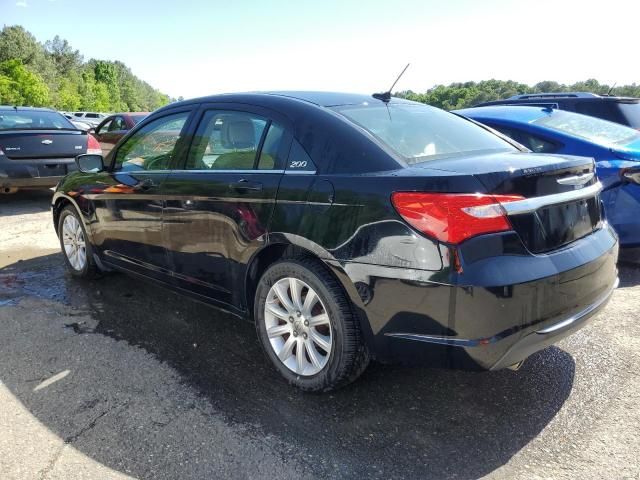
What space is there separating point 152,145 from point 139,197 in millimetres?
429

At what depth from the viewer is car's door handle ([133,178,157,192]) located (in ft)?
12.2

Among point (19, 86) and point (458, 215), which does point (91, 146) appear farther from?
point (19, 86)

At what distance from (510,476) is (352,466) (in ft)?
2.18

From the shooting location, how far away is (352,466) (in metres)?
2.30

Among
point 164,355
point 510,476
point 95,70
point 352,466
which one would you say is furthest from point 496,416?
point 95,70

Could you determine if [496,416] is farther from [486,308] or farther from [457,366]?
[486,308]

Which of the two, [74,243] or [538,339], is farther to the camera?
[74,243]

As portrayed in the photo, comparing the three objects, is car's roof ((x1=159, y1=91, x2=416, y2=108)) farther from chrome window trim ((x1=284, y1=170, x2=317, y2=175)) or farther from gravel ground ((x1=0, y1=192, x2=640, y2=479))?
gravel ground ((x1=0, y1=192, x2=640, y2=479))

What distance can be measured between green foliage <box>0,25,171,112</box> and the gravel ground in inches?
1731

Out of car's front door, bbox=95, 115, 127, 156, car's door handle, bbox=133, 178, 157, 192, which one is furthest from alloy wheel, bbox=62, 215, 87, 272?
car's front door, bbox=95, 115, 127, 156

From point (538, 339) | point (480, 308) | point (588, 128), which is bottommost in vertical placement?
point (538, 339)

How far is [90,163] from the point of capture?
14.4 feet

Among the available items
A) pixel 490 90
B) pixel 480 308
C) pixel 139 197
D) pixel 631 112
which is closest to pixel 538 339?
pixel 480 308

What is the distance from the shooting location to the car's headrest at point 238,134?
3.17 metres
